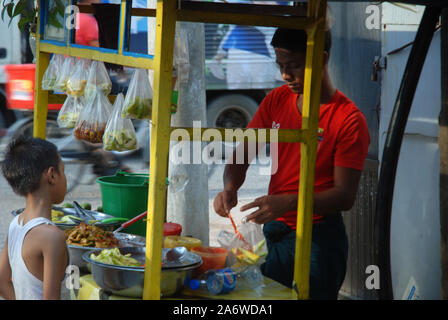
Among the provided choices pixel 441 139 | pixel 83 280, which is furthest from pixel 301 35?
pixel 83 280

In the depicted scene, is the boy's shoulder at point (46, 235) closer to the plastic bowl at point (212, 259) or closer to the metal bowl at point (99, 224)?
the plastic bowl at point (212, 259)

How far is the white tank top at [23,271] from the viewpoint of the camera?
2.21 m

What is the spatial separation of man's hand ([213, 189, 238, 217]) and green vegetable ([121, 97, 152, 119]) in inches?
29.0

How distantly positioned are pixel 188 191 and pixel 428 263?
2.04 meters

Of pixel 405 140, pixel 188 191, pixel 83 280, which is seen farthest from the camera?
pixel 188 191

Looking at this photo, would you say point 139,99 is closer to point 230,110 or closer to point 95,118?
point 95,118

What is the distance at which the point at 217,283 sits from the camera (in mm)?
2244

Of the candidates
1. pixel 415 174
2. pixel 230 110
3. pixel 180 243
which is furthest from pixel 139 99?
pixel 230 110

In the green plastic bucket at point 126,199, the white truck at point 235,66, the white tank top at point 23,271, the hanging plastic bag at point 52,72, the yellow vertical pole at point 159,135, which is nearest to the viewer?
the yellow vertical pole at point 159,135

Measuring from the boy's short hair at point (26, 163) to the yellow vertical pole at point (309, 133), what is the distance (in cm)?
98

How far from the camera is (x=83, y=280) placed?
97.0 inches

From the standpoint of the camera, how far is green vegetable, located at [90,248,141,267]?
7.33ft

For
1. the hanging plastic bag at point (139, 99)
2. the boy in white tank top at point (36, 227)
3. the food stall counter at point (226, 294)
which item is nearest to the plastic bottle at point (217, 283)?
the food stall counter at point (226, 294)

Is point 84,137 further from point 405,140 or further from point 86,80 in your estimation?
point 405,140
